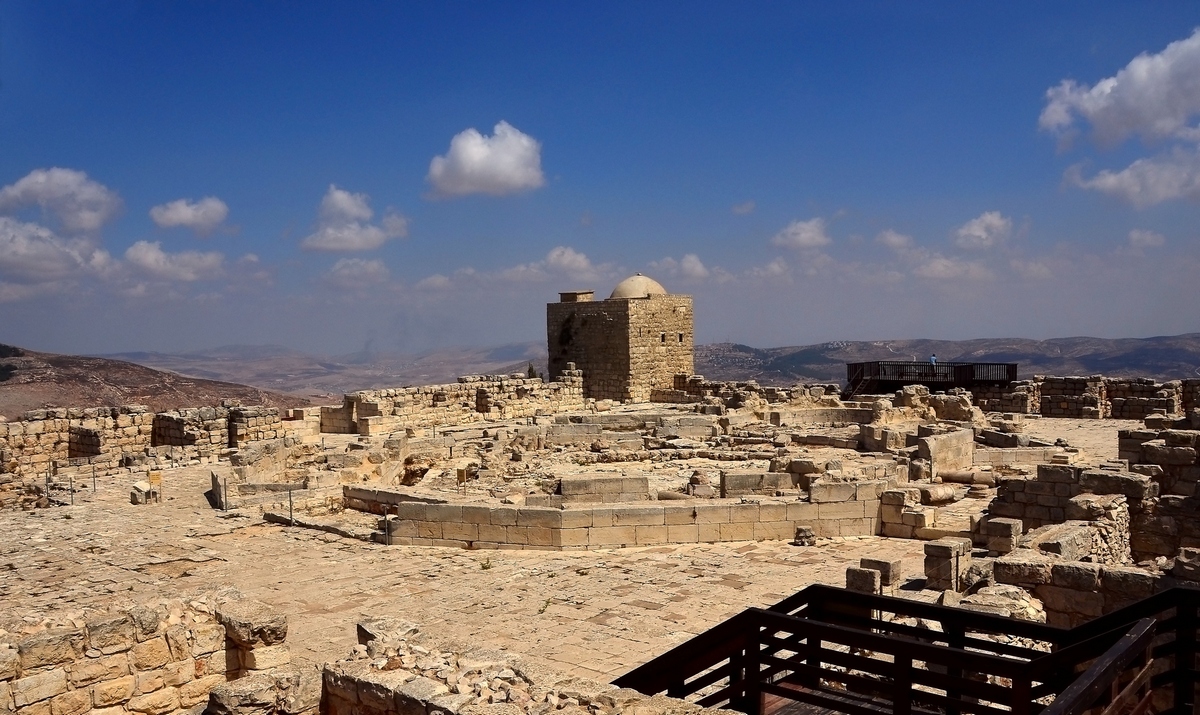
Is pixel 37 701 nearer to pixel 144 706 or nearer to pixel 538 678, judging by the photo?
pixel 144 706

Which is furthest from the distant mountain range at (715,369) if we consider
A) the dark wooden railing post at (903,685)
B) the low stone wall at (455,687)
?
the dark wooden railing post at (903,685)

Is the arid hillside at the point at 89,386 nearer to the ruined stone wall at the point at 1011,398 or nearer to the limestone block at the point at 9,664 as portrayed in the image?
the ruined stone wall at the point at 1011,398

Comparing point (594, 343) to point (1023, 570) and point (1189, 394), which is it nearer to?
point (1189, 394)

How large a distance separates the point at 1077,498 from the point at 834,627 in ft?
25.2

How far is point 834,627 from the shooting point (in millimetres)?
3709

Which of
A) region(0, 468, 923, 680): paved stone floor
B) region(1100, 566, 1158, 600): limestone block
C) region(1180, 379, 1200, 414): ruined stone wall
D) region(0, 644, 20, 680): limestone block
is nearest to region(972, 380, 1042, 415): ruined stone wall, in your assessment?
region(1180, 379, 1200, 414): ruined stone wall

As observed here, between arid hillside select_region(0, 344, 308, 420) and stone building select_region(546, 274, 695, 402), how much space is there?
13.1 meters

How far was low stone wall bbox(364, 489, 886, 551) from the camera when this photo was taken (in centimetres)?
1182

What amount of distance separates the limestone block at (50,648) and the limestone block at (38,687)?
6 centimetres

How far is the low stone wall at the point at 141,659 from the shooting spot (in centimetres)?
507

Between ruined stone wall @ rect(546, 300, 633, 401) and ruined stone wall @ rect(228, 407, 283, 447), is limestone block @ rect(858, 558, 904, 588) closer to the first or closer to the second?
ruined stone wall @ rect(228, 407, 283, 447)

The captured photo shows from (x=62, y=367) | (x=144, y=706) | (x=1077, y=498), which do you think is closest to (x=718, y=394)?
(x=1077, y=498)

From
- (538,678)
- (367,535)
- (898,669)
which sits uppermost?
(898,669)

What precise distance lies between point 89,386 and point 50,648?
37.8 metres
